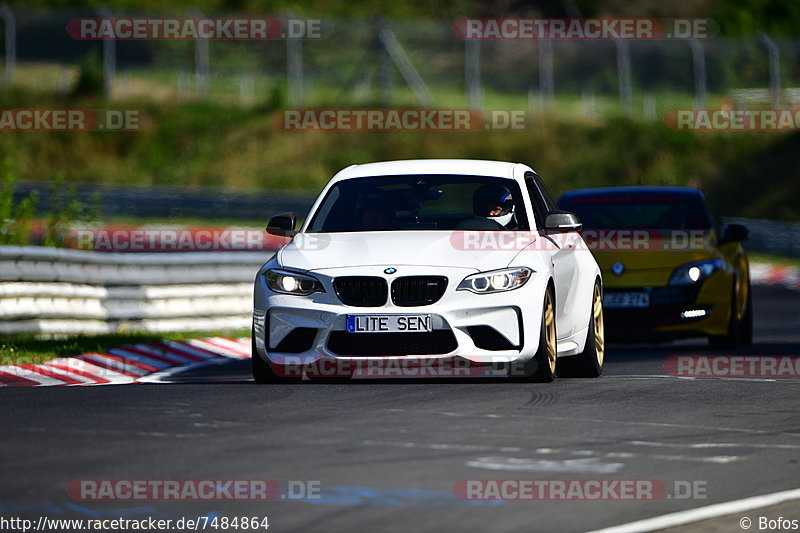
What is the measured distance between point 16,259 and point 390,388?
19.7 feet

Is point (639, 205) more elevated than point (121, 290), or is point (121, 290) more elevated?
point (639, 205)

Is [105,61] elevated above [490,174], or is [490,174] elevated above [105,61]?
[105,61]

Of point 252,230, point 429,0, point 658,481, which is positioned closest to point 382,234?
point 658,481

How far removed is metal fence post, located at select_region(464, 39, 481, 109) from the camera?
4359 cm

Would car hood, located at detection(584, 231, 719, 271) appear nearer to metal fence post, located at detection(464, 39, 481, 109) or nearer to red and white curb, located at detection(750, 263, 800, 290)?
red and white curb, located at detection(750, 263, 800, 290)

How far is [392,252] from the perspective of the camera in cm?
1089

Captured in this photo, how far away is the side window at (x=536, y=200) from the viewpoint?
12.0 metres

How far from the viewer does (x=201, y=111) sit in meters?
A: 51.1

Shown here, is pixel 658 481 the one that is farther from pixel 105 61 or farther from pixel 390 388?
pixel 105 61

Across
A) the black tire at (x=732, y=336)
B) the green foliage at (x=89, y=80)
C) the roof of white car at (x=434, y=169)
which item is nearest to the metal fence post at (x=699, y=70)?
the green foliage at (x=89, y=80)

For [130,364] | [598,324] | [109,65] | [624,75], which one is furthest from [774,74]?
[598,324]

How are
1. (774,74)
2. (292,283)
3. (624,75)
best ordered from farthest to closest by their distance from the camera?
(624,75), (774,74), (292,283)

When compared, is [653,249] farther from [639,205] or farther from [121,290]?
[121,290]

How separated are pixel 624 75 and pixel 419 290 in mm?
34667
